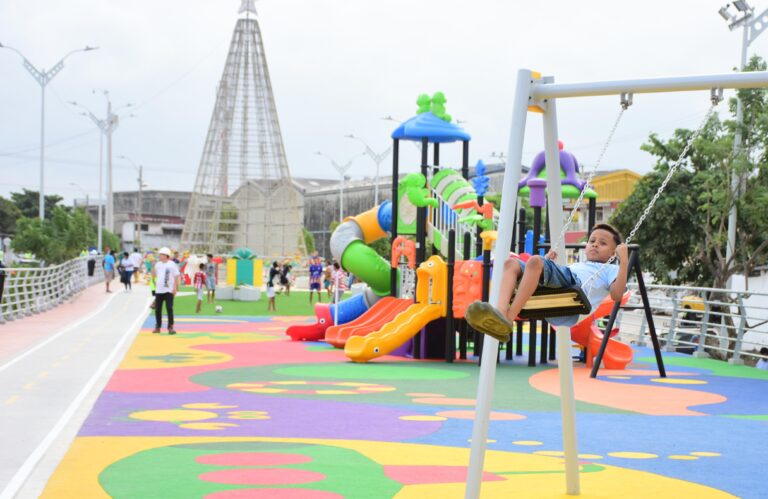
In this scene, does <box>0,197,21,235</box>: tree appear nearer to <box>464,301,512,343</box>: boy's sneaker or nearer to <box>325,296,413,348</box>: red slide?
<box>325,296,413,348</box>: red slide

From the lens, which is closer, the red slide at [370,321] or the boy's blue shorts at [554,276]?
the boy's blue shorts at [554,276]

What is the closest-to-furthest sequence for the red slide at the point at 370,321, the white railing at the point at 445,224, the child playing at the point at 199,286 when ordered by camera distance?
the red slide at the point at 370,321 < the white railing at the point at 445,224 < the child playing at the point at 199,286

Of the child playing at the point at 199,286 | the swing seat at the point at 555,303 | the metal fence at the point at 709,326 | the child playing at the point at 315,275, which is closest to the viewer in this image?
the swing seat at the point at 555,303

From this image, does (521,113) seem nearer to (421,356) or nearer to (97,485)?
(97,485)

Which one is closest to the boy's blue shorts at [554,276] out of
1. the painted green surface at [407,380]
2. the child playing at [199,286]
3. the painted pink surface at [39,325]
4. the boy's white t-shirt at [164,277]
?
the painted green surface at [407,380]

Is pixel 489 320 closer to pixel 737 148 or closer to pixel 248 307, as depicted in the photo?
pixel 737 148

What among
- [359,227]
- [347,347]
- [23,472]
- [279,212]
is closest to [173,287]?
[359,227]

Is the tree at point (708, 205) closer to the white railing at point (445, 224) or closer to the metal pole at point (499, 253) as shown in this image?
the white railing at point (445, 224)

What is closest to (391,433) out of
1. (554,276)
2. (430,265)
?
(554,276)

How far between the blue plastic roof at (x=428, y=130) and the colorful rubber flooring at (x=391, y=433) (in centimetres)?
549

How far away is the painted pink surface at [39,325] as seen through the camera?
1847 cm

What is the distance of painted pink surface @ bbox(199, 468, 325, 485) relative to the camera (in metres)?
7.73

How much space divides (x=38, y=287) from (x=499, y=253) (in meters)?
27.0

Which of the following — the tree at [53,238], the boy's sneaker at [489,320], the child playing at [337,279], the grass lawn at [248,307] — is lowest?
the grass lawn at [248,307]
